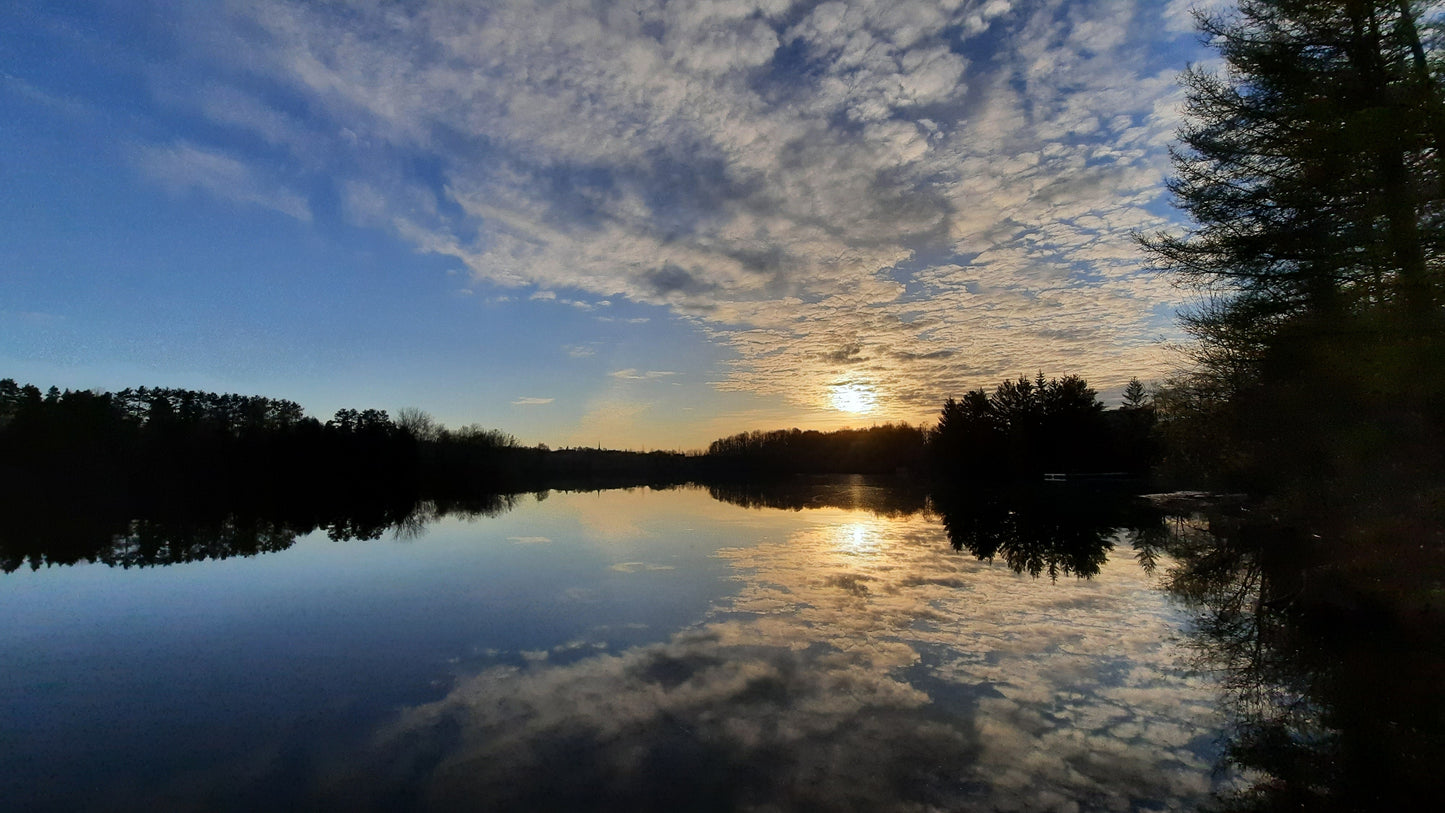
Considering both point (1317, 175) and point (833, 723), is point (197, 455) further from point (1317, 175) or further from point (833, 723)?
point (1317, 175)

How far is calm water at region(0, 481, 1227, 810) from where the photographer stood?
211 inches

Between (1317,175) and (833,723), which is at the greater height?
(1317,175)

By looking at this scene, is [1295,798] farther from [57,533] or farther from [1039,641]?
[57,533]

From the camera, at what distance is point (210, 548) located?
22.3 m

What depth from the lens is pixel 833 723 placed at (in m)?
6.54

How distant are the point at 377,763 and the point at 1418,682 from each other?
1134 cm

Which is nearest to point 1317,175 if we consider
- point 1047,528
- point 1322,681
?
point 1322,681

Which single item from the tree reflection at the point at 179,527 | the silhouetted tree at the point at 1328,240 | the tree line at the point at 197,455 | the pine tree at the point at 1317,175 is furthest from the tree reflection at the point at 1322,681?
the tree line at the point at 197,455

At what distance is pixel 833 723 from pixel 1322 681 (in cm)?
609

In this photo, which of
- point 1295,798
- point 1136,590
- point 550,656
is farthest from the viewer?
point 1136,590

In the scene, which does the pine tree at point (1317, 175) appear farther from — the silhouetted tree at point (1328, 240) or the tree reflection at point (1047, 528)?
the tree reflection at point (1047, 528)

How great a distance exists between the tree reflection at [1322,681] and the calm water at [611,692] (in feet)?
1.51

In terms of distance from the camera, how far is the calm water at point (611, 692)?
17.6 ft

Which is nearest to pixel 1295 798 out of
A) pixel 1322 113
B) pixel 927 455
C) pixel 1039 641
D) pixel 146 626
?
pixel 1039 641
